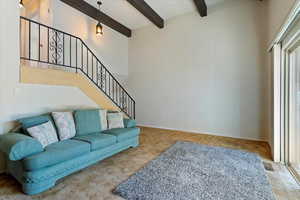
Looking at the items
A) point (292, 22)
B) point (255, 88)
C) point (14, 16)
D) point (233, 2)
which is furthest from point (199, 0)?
point (14, 16)

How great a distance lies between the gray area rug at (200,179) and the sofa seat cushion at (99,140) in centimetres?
77

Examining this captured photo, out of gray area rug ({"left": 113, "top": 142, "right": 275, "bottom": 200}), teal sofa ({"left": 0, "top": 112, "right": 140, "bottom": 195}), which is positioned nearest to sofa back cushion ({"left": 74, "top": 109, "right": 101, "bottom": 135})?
teal sofa ({"left": 0, "top": 112, "right": 140, "bottom": 195})

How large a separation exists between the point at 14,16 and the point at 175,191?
356 centimetres

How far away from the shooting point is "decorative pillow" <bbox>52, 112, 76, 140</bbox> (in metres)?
2.64

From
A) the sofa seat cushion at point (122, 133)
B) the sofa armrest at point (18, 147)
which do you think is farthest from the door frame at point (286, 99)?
the sofa armrest at point (18, 147)

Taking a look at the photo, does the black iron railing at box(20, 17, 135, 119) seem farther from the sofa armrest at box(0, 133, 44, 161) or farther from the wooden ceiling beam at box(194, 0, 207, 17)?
the wooden ceiling beam at box(194, 0, 207, 17)

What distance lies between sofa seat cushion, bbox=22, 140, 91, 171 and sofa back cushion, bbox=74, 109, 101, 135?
443mm

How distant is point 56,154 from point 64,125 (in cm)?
74

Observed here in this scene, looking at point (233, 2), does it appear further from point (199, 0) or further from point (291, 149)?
point (291, 149)

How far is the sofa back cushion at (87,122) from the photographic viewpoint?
2947 mm

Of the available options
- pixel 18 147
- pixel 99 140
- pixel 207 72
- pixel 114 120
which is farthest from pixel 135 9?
pixel 18 147

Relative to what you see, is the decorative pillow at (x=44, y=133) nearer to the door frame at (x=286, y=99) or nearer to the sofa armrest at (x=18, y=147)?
the sofa armrest at (x=18, y=147)

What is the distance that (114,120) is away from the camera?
3.51 metres

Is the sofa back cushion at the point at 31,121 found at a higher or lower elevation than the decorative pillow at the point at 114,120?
higher
